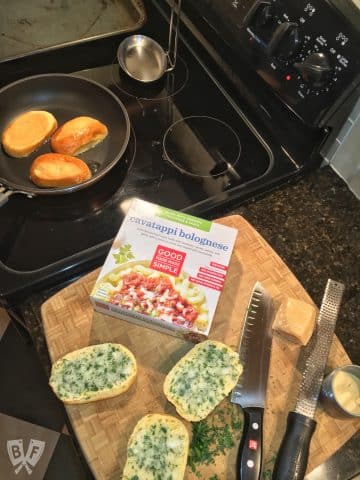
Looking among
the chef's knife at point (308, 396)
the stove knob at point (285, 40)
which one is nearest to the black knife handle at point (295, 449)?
the chef's knife at point (308, 396)

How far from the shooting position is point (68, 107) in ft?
3.29

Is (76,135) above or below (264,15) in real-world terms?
below

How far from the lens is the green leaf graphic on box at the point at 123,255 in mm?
723

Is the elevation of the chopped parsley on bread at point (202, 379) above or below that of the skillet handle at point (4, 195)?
above

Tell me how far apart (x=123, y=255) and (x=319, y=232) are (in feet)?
1.29

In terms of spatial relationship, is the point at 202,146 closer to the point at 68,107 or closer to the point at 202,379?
the point at 68,107

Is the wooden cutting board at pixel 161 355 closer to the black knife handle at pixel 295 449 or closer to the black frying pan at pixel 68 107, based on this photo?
the black knife handle at pixel 295 449

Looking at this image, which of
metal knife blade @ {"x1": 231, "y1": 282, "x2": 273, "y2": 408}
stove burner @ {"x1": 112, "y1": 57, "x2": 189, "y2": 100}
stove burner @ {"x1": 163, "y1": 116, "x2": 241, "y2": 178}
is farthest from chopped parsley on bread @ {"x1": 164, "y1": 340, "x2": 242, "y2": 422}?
stove burner @ {"x1": 112, "y1": 57, "x2": 189, "y2": 100}

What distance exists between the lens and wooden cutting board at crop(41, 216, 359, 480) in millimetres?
642

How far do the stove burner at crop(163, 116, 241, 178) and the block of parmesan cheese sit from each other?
1.10 feet

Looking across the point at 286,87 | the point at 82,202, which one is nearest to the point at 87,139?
the point at 82,202

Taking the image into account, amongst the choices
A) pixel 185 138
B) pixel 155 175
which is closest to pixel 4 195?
pixel 155 175

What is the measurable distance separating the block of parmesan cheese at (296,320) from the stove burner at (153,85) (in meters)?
0.60
